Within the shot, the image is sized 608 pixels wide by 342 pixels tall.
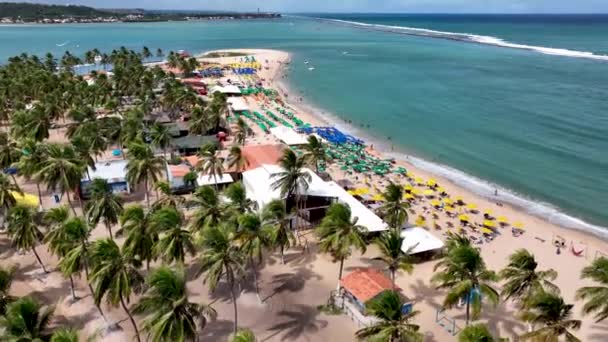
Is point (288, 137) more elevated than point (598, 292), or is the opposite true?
point (598, 292)

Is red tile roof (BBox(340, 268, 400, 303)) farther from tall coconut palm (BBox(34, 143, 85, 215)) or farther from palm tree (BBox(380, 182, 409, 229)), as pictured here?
tall coconut palm (BBox(34, 143, 85, 215))

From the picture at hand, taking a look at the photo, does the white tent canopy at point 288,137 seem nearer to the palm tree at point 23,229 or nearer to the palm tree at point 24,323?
the palm tree at point 23,229

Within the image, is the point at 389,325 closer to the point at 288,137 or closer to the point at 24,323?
the point at 24,323

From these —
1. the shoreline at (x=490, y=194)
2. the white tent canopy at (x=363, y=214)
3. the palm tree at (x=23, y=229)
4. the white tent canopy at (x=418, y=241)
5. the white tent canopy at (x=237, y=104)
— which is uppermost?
the palm tree at (x=23, y=229)

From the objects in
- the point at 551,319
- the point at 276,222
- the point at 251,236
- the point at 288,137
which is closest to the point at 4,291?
the point at 251,236

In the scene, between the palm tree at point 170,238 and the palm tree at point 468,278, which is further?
the palm tree at point 170,238

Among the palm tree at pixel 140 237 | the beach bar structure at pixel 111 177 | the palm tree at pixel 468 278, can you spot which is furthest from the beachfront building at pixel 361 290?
the beach bar structure at pixel 111 177

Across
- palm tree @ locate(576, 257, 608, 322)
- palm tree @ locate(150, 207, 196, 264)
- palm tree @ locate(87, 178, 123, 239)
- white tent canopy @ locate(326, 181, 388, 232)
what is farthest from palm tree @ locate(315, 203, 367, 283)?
palm tree @ locate(87, 178, 123, 239)
